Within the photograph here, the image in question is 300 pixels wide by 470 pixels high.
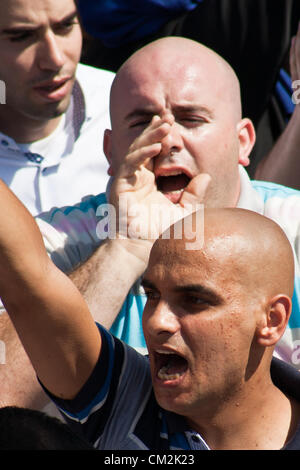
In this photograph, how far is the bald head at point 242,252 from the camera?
2.22 m

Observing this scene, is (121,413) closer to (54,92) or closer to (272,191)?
(272,191)

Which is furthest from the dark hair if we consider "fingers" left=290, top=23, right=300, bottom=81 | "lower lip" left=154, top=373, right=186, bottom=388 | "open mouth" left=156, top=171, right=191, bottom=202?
"fingers" left=290, top=23, right=300, bottom=81

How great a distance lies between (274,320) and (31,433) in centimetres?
89

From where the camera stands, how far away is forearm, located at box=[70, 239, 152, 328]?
2867mm

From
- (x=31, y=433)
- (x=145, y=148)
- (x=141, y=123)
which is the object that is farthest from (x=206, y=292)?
(x=141, y=123)

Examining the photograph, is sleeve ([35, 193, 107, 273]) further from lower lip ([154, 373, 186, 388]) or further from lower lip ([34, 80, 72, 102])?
lower lip ([154, 373, 186, 388])

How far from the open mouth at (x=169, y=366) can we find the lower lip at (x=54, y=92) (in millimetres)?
1760

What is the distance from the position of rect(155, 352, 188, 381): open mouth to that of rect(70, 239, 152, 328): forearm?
2.06 feet

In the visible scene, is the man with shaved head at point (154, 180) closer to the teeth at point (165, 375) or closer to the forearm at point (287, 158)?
the forearm at point (287, 158)

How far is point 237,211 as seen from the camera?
2.37 metres

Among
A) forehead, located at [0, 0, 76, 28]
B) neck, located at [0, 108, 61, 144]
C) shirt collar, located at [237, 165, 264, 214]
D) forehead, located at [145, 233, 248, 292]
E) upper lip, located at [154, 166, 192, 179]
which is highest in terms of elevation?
forehead, located at [145, 233, 248, 292]

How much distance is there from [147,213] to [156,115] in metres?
0.36

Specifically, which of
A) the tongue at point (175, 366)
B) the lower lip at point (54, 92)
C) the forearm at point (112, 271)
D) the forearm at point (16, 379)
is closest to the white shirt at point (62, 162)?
the lower lip at point (54, 92)

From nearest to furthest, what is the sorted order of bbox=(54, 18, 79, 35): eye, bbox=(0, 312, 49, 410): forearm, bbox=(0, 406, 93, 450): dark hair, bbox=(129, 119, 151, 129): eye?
1. bbox=(0, 406, 93, 450): dark hair
2. bbox=(0, 312, 49, 410): forearm
3. bbox=(129, 119, 151, 129): eye
4. bbox=(54, 18, 79, 35): eye
